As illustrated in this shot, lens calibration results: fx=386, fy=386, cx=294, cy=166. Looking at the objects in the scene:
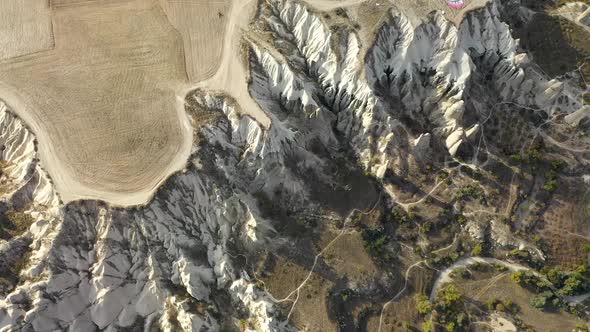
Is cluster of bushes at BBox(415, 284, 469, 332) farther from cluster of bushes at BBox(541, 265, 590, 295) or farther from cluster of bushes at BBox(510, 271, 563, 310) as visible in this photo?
cluster of bushes at BBox(541, 265, 590, 295)

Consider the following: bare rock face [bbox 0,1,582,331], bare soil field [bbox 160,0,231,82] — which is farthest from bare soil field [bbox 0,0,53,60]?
bare soil field [bbox 160,0,231,82]

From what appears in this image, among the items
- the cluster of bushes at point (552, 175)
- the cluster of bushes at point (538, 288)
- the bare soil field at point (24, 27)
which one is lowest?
Answer: the cluster of bushes at point (538, 288)

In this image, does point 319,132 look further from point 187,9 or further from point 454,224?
point 187,9

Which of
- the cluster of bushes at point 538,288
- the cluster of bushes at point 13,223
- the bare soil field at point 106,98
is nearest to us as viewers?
the cluster of bushes at point 13,223

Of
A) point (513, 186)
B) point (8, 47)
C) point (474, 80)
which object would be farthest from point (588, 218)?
point (8, 47)

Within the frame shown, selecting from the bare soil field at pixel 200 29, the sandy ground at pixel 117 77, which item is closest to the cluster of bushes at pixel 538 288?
the sandy ground at pixel 117 77

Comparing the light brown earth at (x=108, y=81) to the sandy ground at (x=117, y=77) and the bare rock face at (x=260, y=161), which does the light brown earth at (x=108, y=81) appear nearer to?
the sandy ground at (x=117, y=77)
